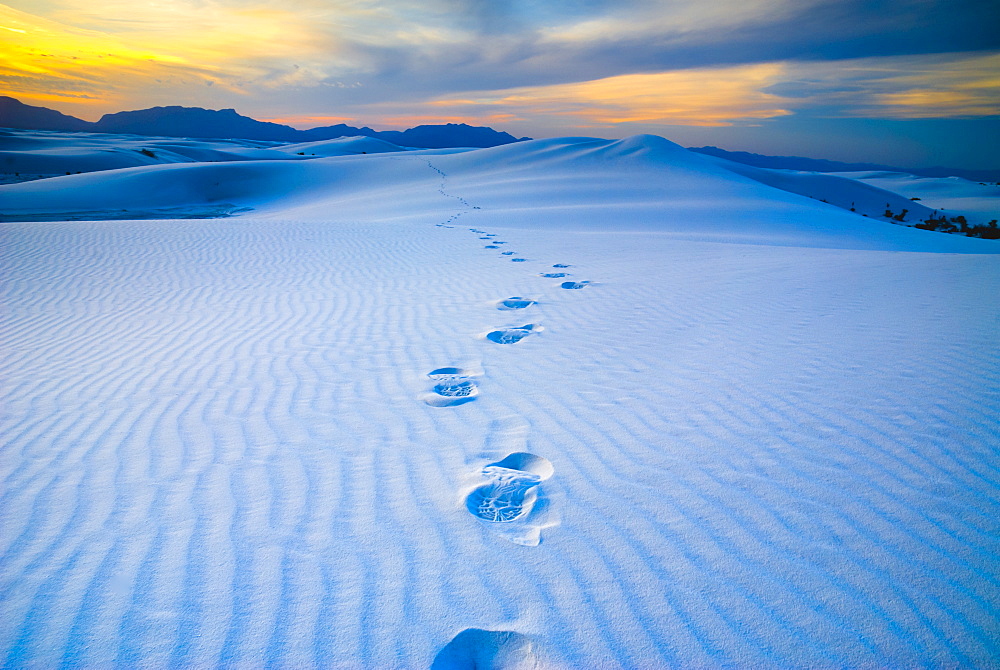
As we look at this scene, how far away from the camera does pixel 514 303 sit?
17.5ft

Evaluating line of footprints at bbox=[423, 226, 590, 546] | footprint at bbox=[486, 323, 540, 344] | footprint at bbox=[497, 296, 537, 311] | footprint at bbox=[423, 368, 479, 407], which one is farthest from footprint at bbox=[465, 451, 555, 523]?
footprint at bbox=[497, 296, 537, 311]

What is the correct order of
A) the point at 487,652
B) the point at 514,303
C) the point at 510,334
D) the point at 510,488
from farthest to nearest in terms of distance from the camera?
the point at 514,303 < the point at 510,334 < the point at 510,488 < the point at 487,652

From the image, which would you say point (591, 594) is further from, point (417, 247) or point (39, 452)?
point (417, 247)

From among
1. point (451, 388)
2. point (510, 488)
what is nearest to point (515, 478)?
point (510, 488)

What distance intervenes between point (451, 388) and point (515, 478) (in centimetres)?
111

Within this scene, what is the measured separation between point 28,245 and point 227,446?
9.41 meters

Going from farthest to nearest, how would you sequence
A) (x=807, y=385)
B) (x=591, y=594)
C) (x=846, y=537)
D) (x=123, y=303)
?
(x=123, y=303)
(x=807, y=385)
(x=846, y=537)
(x=591, y=594)

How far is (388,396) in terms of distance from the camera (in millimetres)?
3102

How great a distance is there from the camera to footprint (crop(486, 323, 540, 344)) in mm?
4156

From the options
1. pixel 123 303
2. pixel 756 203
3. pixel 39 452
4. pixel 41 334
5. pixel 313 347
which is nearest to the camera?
pixel 39 452

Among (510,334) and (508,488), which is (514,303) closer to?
(510,334)

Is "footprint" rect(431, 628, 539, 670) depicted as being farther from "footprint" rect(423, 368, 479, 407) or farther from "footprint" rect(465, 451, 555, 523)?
"footprint" rect(423, 368, 479, 407)

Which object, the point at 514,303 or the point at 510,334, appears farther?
the point at 514,303

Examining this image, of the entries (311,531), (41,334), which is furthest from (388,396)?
(41,334)
